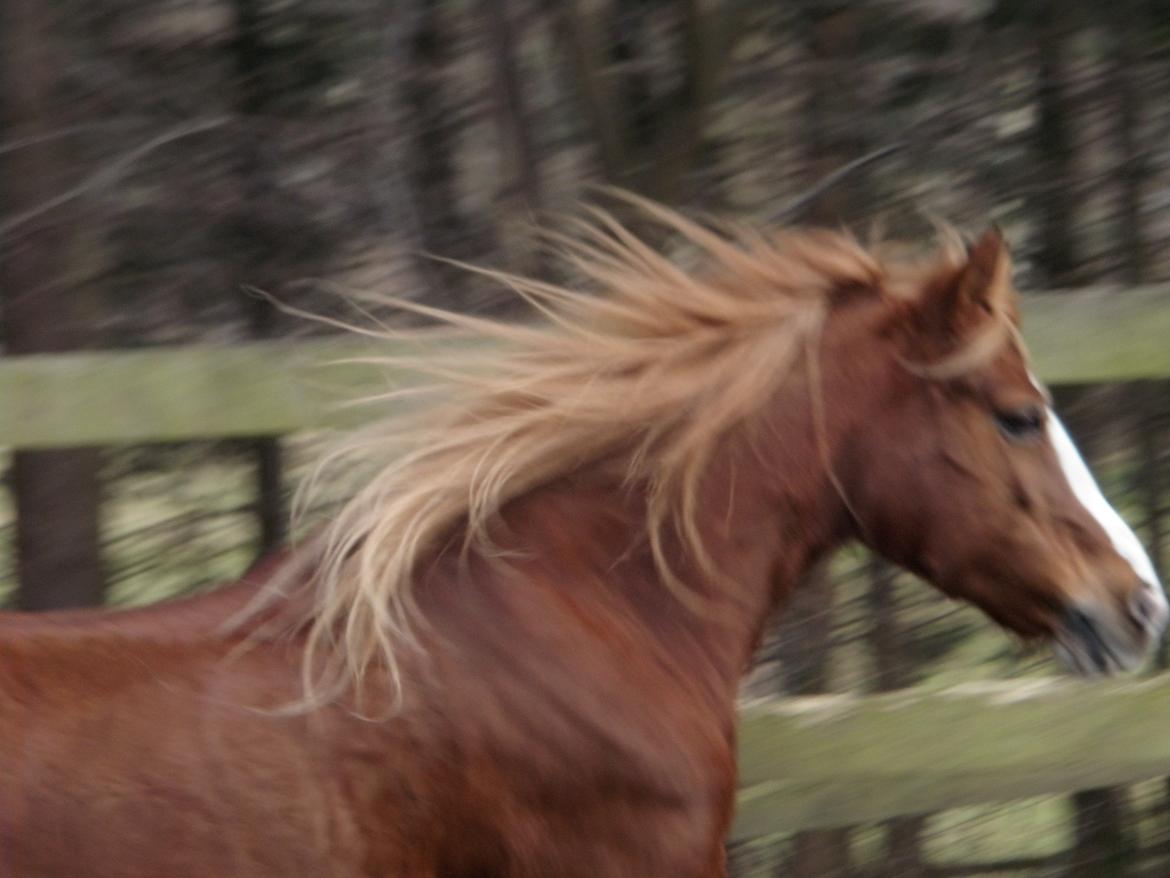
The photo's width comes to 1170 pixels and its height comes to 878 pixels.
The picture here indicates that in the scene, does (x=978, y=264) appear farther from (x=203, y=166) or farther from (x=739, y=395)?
(x=203, y=166)

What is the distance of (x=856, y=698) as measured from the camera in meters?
2.94

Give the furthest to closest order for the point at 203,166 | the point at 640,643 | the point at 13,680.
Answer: the point at 203,166, the point at 640,643, the point at 13,680

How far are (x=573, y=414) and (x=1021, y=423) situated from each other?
0.65m

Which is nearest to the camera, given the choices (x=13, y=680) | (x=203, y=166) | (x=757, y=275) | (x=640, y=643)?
(x=13, y=680)

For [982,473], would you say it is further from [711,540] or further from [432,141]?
[432,141]

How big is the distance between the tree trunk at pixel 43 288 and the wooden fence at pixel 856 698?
1.95 feet

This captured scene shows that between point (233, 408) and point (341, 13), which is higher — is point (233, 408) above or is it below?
below

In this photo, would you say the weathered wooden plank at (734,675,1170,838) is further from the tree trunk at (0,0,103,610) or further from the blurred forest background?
the tree trunk at (0,0,103,610)

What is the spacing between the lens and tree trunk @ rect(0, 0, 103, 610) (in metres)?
3.32

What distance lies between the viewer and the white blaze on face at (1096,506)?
2.37 meters

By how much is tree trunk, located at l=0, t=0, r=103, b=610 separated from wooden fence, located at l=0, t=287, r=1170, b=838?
23.4 inches

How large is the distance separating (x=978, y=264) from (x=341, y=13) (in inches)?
74.3

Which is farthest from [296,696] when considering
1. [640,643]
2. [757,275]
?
[757,275]

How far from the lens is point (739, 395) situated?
2.35 meters
